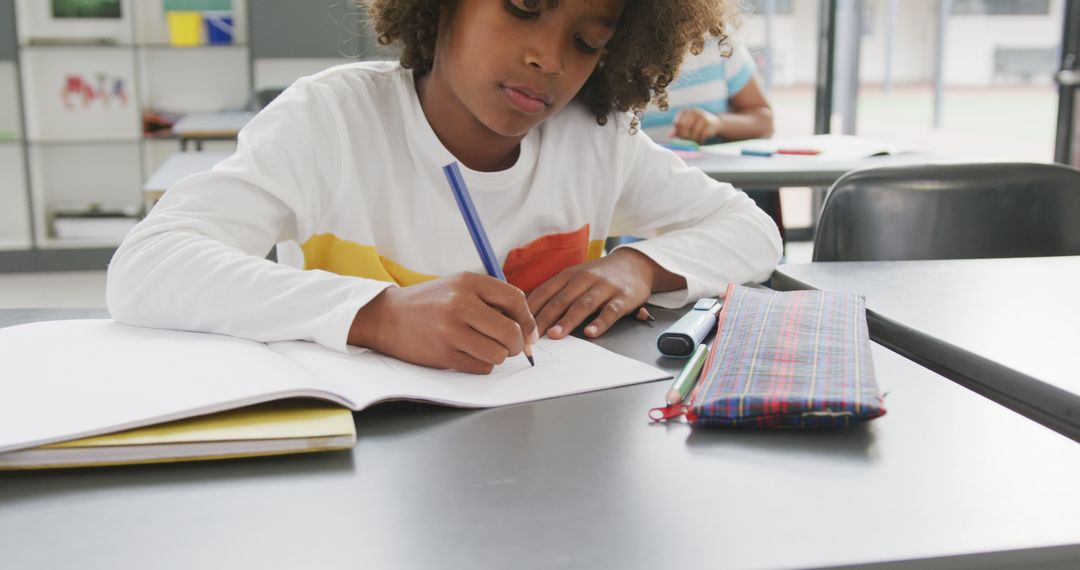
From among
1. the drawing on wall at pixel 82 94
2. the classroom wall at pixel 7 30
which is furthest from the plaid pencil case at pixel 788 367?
the classroom wall at pixel 7 30

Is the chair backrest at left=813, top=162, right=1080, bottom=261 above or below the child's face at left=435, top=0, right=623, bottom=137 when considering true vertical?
below

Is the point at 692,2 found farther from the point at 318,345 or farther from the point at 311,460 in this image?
the point at 311,460

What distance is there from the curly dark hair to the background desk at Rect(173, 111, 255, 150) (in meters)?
2.57

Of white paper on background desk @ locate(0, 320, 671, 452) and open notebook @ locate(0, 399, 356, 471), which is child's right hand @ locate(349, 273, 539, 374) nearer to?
white paper on background desk @ locate(0, 320, 671, 452)

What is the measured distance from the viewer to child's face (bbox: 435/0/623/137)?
1.13m

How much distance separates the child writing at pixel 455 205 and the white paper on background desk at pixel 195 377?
1.2 inches

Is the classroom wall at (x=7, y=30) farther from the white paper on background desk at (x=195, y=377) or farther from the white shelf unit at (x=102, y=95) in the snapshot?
the white paper on background desk at (x=195, y=377)

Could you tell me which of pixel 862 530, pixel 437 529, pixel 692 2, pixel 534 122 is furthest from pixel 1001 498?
pixel 692 2

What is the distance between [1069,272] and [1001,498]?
0.76 meters

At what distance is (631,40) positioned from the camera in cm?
138

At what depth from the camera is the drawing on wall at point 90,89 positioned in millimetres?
4586

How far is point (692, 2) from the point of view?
1360mm

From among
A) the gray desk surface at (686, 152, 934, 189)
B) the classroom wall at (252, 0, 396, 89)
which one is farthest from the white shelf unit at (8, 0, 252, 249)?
the gray desk surface at (686, 152, 934, 189)

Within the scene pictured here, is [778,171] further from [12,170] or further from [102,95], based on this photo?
[12,170]
